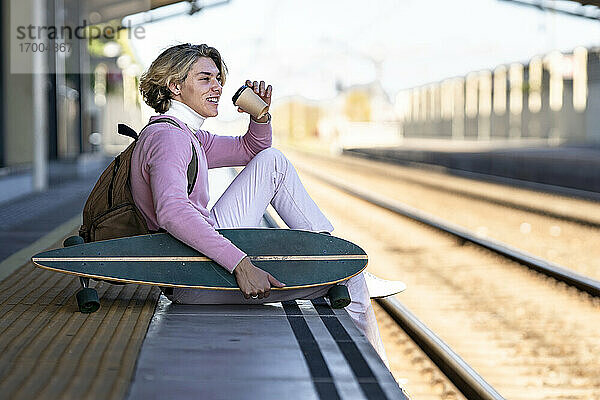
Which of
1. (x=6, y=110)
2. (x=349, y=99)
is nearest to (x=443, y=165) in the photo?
(x=6, y=110)

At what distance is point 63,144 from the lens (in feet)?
61.0

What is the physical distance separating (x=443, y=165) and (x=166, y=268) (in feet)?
91.3

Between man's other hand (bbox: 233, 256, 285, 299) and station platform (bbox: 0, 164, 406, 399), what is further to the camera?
man's other hand (bbox: 233, 256, 285, 299)

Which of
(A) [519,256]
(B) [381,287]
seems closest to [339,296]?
(B) [381,287]

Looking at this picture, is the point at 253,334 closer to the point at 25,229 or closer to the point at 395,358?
the point at 395,358

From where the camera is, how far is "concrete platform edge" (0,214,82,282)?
5.83m

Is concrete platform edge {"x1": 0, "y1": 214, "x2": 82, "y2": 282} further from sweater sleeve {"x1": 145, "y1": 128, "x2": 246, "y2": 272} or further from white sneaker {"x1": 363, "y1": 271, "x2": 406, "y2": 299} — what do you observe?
A: white sneaker {"x1": 363, "y1": 271, "x2": 406, "y2": 299}

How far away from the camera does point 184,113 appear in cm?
409

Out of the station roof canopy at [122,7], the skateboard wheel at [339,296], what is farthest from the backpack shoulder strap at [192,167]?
the station roof canopy at [122,7]

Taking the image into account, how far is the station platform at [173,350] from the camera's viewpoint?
2889 mm

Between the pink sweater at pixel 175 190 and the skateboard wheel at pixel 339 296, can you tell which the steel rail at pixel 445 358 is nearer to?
the skateboard wheel at pixel 339 296

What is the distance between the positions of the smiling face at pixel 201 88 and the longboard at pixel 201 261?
1.80 feet

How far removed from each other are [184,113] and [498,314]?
11.4 ft
